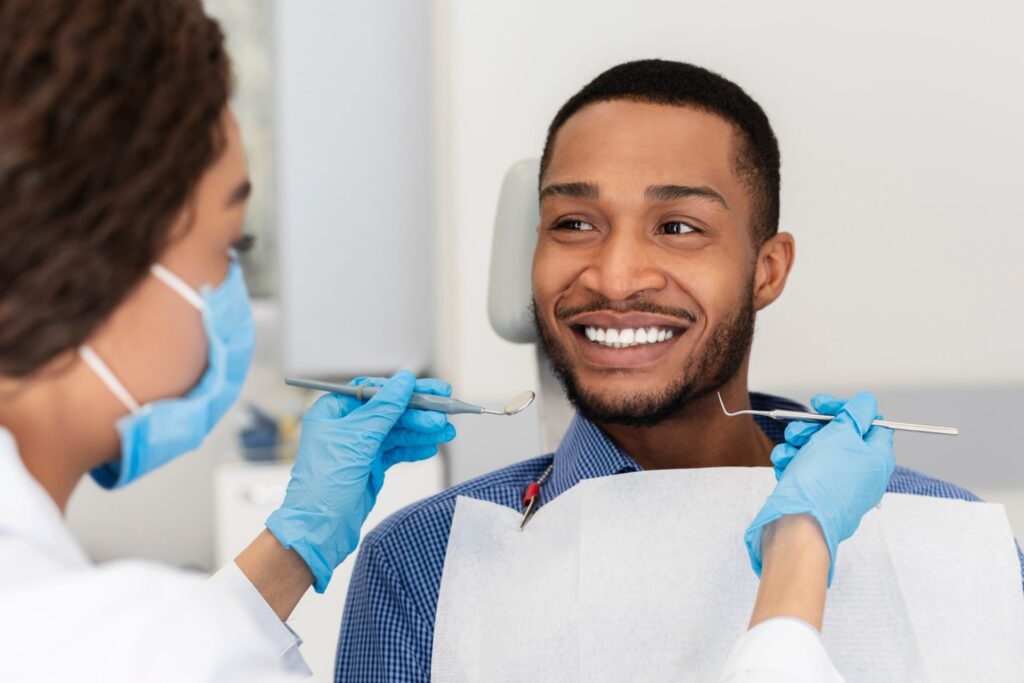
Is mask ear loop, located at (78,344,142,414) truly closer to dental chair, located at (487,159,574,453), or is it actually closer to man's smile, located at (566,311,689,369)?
man's smile, located at (566,311,689,369)

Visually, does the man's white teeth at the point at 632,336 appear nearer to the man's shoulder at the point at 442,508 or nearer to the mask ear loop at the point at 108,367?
the man's shoulder at the point at 442,508

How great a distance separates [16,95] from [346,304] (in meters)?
2.08

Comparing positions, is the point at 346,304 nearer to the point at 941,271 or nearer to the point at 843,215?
the point at 843,215

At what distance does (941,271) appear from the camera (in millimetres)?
2250

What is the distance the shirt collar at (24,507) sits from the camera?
0.76 metres

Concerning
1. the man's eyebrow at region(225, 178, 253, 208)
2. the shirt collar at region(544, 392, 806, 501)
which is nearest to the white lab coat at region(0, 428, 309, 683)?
the man's eyebrow at region(225, 178, 253, 208)

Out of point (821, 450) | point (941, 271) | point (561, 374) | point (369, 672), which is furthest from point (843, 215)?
point (369, 672)

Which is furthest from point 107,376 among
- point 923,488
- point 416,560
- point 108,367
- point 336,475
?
point 923,488

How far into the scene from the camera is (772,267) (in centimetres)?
152

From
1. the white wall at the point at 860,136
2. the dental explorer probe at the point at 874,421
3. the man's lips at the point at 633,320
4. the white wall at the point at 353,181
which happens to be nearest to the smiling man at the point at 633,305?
the man's lips at the point at 633,320

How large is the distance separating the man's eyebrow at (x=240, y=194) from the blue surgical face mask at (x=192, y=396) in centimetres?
8

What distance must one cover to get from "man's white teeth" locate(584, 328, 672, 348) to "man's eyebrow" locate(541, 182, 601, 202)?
0.59ft

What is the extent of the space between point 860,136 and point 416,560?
1410mm

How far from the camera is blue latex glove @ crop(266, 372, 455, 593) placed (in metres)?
1.31
